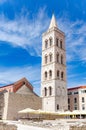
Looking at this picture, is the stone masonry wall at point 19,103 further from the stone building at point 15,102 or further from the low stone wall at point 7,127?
the low stone wall at point 7,127

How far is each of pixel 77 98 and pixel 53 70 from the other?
17.7 m

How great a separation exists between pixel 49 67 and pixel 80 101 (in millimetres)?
17578

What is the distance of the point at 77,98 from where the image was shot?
2702 inches

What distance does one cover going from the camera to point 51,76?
57.7 meters

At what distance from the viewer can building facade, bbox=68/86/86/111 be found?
217 ft

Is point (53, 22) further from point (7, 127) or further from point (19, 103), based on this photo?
point (7, 127)

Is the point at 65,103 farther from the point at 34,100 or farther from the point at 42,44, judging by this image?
the point at 42,44

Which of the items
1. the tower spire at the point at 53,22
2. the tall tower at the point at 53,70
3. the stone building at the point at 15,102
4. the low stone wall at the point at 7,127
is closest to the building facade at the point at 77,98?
the tall tower at the point at 53,70

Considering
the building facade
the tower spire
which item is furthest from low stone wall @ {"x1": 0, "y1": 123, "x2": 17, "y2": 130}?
the building facade

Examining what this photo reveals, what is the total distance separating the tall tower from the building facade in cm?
1090

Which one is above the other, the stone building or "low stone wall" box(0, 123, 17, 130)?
the stone building

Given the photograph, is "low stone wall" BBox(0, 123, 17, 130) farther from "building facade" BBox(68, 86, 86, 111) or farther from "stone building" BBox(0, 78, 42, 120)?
"building facade" BBox(68, 86, 86, 111)

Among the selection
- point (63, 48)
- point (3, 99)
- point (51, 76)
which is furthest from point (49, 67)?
point (3, 99)

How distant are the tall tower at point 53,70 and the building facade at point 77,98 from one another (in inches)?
429
